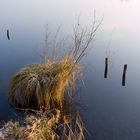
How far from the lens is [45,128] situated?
777 cm

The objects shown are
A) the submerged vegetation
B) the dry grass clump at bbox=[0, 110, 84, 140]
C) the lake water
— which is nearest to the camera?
the dry grass clump at bbox=[0, 110, 84, 140]

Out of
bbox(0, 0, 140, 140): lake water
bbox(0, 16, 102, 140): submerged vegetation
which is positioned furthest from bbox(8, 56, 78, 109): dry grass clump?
bbox(0, 0, 140, 140): lake water

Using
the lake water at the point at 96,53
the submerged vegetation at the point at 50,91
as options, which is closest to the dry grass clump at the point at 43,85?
the submerged vegetation at the point at 50,91

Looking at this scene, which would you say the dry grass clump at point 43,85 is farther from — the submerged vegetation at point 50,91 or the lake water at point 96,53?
the lake water at point 96,53

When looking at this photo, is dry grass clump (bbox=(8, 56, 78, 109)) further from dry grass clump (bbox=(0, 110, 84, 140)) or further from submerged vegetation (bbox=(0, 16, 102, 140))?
dry grass clump (bbox=(0, 110, 84, 140))

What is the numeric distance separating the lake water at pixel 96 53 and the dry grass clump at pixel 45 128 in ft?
1.42

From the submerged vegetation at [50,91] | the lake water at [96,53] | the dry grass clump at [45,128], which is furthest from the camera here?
the lake water at [96,53]

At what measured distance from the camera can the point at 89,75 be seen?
11.9 meters

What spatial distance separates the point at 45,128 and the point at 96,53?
6.52 meters

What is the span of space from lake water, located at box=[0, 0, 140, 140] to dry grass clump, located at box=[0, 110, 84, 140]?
0.43 m

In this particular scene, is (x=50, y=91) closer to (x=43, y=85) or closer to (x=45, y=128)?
(x=43, y=85)

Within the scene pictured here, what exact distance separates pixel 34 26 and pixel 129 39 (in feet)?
14.4

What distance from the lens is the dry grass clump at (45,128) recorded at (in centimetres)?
744

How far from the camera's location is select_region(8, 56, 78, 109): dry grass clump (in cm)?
936
